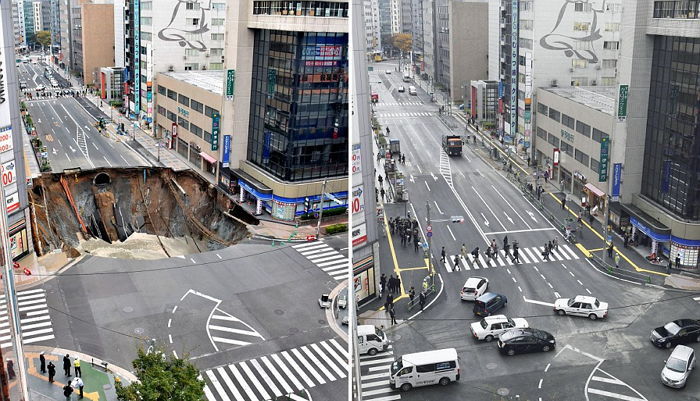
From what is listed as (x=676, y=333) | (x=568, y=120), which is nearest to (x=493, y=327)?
(x=676, y=333)

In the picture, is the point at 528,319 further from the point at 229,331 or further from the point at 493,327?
the point at 229,331

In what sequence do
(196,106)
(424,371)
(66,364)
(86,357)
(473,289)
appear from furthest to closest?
1. (196,106)
2. (473,289)
3. (86,357)
4. (424,371)
5. (66,364)

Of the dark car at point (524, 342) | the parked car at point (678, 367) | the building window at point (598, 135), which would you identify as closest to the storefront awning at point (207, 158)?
the building window at point (598, 135)

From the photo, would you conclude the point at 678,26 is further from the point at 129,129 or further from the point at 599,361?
the point at 129,129

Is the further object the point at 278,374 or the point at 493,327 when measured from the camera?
the point at 493,327

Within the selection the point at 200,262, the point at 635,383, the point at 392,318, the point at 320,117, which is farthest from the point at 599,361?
the point at 320,117

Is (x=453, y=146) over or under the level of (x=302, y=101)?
under

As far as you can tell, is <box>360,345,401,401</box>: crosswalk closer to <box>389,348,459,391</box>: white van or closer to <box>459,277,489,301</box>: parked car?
<box>389,348,459,391</box>: white van
